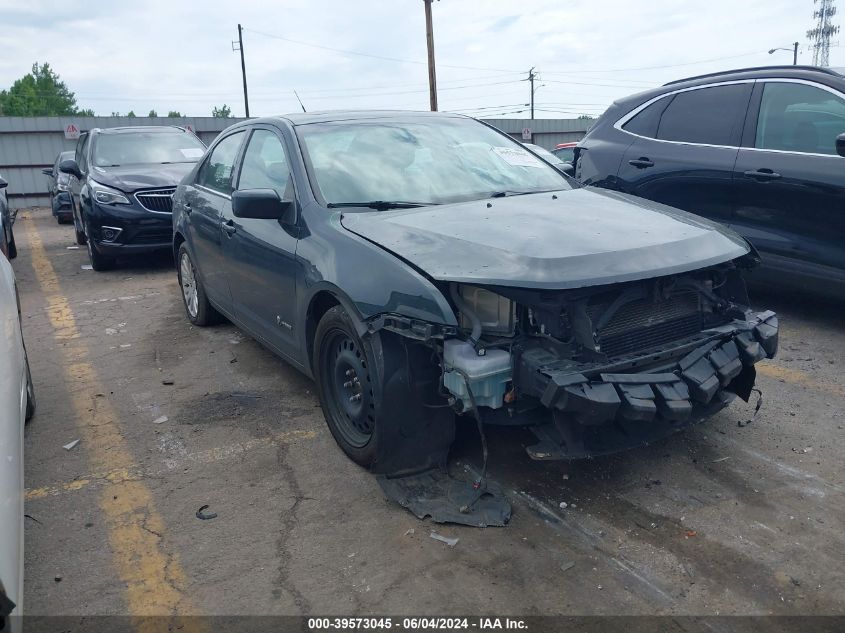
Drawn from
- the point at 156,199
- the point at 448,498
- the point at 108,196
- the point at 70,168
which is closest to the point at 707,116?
the point at 448,498

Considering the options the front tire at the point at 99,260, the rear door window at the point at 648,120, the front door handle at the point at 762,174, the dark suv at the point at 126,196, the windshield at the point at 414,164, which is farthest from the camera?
the front tire at the point at 99,260

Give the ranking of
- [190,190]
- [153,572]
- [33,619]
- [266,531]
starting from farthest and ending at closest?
[190,190], [266,531], [153,572], [33,619]

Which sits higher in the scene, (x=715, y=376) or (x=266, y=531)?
(x=715, y=376)

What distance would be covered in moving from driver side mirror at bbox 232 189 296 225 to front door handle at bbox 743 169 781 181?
11.1 feet

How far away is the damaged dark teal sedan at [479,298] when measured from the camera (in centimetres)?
281

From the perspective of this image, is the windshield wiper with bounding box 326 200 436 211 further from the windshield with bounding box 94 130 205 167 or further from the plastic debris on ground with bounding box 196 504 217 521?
the windshield with bounding box 94 130 205 167

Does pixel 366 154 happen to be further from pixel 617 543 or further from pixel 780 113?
pixel 780 113

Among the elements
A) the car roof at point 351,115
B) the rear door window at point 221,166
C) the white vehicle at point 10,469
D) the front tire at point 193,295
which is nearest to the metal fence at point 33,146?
the front tire at point 193,295

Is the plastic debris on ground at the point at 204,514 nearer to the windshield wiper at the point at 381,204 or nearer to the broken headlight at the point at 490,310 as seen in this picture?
the broken headlight at the point at 490,310

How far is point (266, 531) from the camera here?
3.05 metres

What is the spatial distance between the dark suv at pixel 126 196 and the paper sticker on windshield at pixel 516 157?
556 centimetres

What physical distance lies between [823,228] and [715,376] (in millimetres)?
2588

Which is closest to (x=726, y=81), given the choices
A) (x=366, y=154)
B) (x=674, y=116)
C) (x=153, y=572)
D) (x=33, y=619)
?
(x=674, y=116)

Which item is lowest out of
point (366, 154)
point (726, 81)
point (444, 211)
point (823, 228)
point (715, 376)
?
point (715, 376)
